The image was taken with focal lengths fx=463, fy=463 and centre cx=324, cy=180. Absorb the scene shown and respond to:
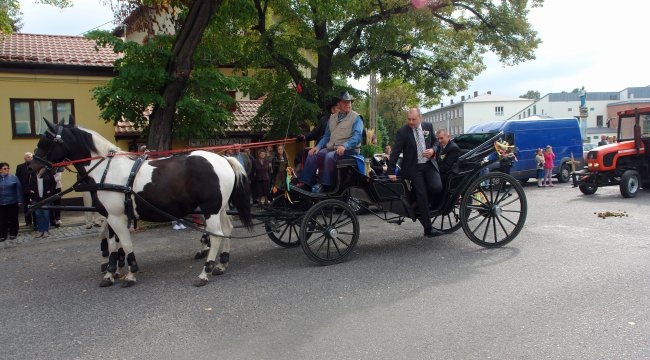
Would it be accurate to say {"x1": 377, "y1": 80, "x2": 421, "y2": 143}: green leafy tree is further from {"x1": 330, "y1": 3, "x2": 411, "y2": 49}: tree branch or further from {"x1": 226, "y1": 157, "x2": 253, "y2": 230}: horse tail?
A: {"x1": 226, "y1": 157, "x2": 253, "y2": 230}: horse tail

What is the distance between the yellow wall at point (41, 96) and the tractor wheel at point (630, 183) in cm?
1508

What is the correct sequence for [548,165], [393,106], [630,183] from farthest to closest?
1. [393,106]
2. [548,165]
3. [630,183]

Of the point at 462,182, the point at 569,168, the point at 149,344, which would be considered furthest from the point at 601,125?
the point at 149,344

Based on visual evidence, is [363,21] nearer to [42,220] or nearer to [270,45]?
[270,45]

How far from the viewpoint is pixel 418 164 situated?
671cm

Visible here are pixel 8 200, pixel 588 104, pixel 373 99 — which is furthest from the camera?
pixel 588 104

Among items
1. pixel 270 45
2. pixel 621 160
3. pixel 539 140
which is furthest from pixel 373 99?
pixel 621 160

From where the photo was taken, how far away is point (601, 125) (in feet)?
235

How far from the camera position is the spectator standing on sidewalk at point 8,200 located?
9.36 m

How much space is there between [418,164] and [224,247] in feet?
9.76

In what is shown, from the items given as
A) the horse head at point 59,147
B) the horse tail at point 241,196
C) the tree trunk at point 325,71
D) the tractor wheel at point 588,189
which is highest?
the tree trunk at point 325,71

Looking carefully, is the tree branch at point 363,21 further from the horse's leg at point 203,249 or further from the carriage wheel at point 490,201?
the horse's leg at point 203,249

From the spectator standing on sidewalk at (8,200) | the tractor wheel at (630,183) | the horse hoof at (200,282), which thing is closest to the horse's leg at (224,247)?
the horse hoof at (200,282)

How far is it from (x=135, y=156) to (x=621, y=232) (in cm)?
759
